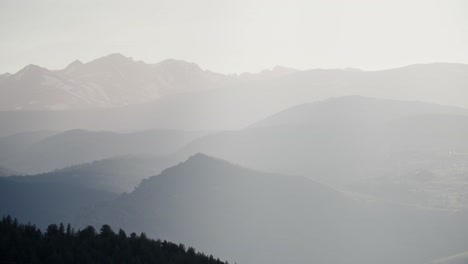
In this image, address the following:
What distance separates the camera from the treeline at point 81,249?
95812mm

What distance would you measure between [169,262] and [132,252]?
793 cm

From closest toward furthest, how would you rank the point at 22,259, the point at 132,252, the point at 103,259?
the point at 22,259
the point at 103,259
the point at 132,252

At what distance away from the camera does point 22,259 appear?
93312mm

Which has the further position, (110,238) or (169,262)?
(110,238)

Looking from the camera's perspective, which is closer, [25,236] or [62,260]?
[62,260]

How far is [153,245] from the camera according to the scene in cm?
12056

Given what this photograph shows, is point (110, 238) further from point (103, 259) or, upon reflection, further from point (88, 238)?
point (103, 259)

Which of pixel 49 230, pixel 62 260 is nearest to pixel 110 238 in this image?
pixel 49 230

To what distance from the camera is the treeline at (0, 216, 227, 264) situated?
95812 mm

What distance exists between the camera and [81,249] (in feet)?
343

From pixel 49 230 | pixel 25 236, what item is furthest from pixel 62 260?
pixel 49 230

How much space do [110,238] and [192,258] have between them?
16794mm

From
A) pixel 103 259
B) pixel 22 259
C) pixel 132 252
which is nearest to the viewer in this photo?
pixel 22 259

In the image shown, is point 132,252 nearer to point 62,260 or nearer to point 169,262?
point 169,262
